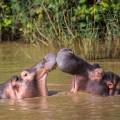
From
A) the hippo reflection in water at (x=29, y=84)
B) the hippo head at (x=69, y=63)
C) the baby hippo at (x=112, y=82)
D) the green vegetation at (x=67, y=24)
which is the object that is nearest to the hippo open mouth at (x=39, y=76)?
the hippo reflection in water at (x=29, y=84)

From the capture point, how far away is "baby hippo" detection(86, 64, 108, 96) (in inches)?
289

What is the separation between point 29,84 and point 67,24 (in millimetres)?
7215

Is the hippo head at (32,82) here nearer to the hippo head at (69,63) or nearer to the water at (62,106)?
the water at (62,106)

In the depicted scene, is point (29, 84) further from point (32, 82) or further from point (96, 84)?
point (96, 84)

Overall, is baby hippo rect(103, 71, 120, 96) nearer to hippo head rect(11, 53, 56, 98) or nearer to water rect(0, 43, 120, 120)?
water rect(0, 43, 120, 120)

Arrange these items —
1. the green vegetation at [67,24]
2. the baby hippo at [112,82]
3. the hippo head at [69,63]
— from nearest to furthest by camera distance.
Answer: the hippo head at [69,63] < the baby hippo at [112,82] < the green vegetation at [67,24]

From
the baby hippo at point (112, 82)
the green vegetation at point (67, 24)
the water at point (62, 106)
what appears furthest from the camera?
the green vegetation at point (67, 24)

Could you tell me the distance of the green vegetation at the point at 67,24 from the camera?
12.8 metres

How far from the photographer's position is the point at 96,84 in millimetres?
7336

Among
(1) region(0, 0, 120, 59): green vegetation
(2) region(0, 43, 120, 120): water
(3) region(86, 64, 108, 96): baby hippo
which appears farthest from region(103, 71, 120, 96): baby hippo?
(1) region(0, 0, 120, 59): green vegetation

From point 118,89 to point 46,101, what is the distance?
96 cm

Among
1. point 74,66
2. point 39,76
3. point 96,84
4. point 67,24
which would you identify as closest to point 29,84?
point 39,76

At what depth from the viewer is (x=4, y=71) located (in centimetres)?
1034

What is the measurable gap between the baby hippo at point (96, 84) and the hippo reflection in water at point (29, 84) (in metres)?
0.53
